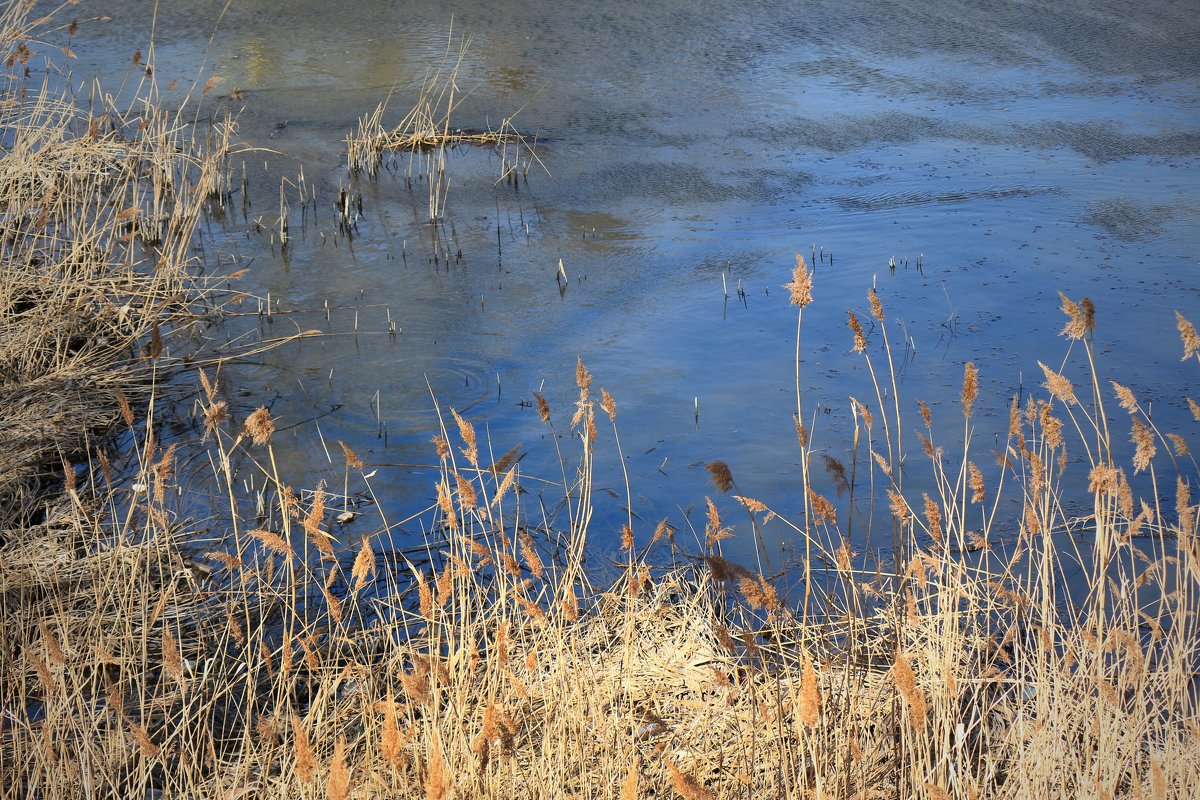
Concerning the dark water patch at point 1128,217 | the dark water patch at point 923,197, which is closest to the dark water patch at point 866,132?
the dark water patch at point 923,197

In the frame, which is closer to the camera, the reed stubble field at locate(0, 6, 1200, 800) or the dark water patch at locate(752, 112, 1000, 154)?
the reed stubble field at locate(0, 6, 1200, 800)

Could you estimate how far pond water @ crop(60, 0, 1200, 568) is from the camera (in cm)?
511

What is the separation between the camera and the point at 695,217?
7.27m

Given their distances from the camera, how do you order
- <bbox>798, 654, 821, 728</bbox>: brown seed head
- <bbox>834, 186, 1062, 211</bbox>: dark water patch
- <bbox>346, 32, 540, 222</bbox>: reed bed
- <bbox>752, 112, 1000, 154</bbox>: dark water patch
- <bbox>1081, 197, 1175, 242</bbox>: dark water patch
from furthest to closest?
<bbox>752, 112, 1000, 154</bbox>: dark water patch → <bbox>346, 32, 540, 222</bbox>: reed bed → <bbox>834, 186, 1062, 211</bbox>: dark water patch → <bbox>1081, 197, 1175, 242</bbox>: dark water patch → <bbox>798, 654, 821, 728</bbox>: brown seed head

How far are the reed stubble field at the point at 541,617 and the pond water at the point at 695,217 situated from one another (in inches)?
9.3

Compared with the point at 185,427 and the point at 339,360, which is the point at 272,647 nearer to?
the point at 185,427

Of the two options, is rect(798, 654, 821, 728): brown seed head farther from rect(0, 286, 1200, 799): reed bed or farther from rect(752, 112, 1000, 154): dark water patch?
rect(752, 112, 1000, 154): dark water patch

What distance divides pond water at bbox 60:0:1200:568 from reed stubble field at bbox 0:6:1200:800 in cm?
24

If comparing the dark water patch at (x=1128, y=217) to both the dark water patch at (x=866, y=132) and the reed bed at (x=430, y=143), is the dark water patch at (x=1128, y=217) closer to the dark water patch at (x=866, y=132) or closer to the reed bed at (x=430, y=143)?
the dark water patch at (x=866, y=132)

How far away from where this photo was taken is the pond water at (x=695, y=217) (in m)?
5.11

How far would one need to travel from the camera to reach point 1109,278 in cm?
623

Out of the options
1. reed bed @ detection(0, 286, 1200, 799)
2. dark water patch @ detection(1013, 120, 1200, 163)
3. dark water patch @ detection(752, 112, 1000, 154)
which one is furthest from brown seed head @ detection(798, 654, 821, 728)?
dark water patch @ detection(1013, 120, 1200, 163)

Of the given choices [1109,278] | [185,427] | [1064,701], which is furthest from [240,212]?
[1064,701]

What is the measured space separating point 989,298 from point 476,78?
5.09 meters
